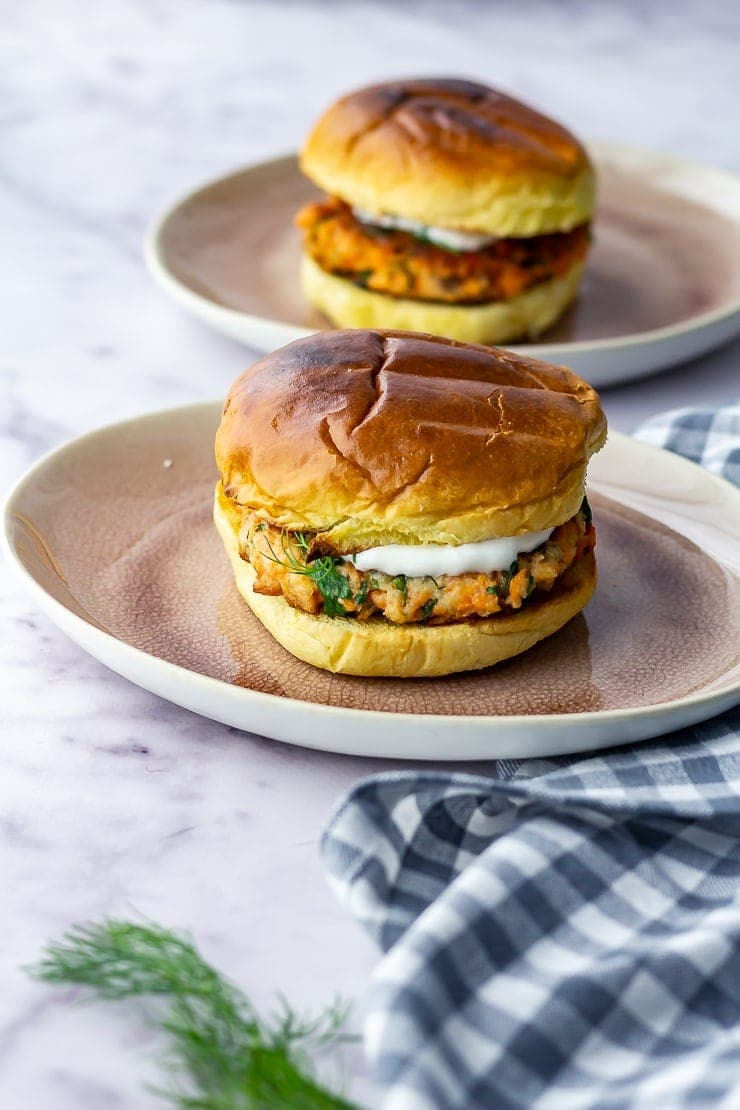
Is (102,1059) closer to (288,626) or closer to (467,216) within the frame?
(288,626)

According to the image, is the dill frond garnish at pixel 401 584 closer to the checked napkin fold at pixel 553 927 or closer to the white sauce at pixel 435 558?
the white sauce at pixel 435 558

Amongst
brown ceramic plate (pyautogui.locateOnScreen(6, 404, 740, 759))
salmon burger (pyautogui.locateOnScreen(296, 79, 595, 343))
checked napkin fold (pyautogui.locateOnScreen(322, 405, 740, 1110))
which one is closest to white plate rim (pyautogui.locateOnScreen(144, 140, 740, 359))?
salmon burger (pyautogui.locateOnScreen(296, 79, 595, 343))

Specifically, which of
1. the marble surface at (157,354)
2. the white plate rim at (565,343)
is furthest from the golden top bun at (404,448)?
the white plate rim at (565,343)

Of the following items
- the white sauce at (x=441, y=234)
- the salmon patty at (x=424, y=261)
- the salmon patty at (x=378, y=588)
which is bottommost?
the salmon patty at (x=424, y=261)

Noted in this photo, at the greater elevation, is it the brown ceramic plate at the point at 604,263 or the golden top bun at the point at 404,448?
the golden top bun at the point at 404,448

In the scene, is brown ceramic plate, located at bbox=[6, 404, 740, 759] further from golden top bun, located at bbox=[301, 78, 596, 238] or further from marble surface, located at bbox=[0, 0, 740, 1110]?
golden top bun, located at bbox=[301, 78, 596, 238]

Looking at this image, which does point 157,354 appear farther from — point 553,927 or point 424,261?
point 553,927
